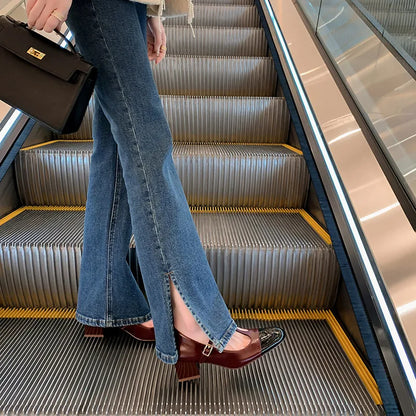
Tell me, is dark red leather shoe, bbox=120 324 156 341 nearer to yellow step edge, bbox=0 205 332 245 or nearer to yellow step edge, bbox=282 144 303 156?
yellow step edge, bbox=0 205 332 245

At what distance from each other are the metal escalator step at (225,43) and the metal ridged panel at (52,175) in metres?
1.59

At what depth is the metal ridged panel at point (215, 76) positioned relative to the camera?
2.54 m

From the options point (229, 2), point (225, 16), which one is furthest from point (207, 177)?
point (229, 2)

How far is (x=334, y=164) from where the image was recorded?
1.56 meters

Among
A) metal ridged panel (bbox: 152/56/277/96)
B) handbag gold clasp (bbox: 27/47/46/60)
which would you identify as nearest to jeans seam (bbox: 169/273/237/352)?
handbag gold clasp (bbox: 27/47/46/60)

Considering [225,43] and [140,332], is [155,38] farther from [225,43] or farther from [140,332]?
[225,43]

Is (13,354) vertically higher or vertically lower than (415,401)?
lower

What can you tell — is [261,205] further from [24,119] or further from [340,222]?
[24,119]

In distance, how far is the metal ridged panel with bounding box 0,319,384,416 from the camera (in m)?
1.02

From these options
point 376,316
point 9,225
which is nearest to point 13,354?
point 9,225

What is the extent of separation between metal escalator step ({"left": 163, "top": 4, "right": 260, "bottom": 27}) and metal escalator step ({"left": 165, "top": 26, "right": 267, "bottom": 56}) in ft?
1.48

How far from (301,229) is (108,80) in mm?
1014

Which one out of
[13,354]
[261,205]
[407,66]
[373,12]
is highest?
[373,12]

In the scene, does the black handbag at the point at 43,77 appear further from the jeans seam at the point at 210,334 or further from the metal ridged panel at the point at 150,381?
the metal ridged panel at the point at 150,381
